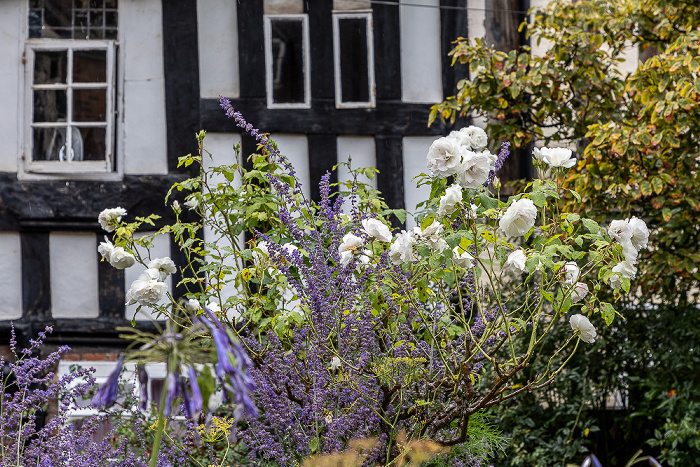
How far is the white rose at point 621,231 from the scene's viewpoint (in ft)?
8.48

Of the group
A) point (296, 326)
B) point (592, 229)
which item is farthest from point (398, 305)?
point (592, 229)

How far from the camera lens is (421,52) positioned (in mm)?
5773

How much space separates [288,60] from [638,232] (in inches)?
144

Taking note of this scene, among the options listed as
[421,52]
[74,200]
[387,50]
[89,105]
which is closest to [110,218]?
[74,200]

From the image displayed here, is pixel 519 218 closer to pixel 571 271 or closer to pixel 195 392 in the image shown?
pixel 571 271

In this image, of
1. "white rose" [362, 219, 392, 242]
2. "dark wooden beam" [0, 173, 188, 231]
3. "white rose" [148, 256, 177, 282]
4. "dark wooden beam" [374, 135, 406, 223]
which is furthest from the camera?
"dark wooden beam" [374, 135, 406, 223]

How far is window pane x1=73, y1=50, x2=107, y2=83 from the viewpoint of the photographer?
19.0 feet

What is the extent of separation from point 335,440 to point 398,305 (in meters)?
0.53

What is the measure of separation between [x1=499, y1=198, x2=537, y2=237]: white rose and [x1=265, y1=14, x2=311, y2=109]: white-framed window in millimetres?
3389

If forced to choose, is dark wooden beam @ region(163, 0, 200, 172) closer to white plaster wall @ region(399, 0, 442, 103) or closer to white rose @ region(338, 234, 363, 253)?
white plaster wall @ region(399, 0, 442, 103)

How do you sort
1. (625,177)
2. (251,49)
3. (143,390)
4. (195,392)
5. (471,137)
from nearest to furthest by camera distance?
1. (195,392)
2. (143,390)
3. (471,137)
4. (625,177)
5. (251,49)

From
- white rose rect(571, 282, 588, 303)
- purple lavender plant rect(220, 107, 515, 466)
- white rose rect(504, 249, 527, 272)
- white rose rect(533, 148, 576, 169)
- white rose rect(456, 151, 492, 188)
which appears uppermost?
white rose rect(533, 148, 576, 169)

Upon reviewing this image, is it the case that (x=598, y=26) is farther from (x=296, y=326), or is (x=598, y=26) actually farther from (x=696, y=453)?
(x=296, y=326)

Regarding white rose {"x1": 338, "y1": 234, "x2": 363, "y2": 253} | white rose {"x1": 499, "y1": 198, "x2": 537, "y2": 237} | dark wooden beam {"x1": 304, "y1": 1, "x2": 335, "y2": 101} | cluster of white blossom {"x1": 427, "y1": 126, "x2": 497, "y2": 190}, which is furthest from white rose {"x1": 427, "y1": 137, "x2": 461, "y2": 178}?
dark wooden beam {"x1": 304, "y1": 1, "x2": 335, "y2": 101}
